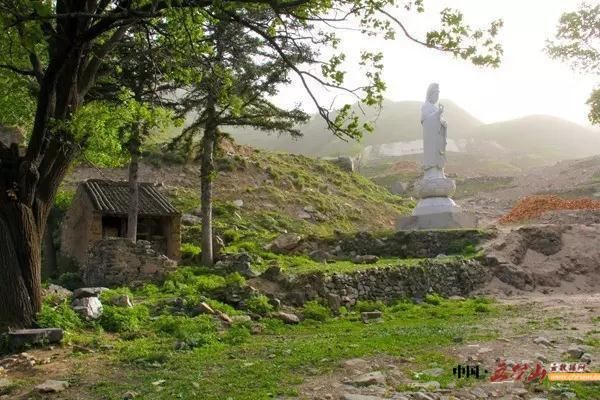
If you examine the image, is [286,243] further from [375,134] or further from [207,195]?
[375,134]

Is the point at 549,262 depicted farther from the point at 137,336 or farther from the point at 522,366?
the point at 137,336

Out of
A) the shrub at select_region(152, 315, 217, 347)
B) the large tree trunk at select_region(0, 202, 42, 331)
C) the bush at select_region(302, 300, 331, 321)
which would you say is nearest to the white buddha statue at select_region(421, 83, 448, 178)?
the bush at select_region(302, 300, 331, 321)

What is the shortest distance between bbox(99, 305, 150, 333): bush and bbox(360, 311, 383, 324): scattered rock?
13.6 ft

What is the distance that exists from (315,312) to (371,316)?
1139 mm

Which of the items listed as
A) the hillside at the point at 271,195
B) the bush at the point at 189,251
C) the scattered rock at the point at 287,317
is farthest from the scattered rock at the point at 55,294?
the hillside at the point at 271,195

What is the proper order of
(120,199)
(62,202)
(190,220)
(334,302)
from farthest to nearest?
(62,202), (190,220), (120,199), (334,302)

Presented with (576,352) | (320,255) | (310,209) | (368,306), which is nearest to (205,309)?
(368,306)

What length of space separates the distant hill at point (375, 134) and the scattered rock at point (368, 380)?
244ft

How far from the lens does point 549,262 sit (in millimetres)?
16203

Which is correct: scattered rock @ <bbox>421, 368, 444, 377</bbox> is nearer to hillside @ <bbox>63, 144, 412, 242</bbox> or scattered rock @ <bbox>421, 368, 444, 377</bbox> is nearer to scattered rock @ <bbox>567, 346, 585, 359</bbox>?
scattered rock @ <bbox>567, 346, 585, 359</bbox>

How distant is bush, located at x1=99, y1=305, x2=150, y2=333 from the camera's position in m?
9.40

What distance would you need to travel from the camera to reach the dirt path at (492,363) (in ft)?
19.2

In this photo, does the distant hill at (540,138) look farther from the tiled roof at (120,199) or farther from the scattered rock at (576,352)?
the scattered rock at (576,352)

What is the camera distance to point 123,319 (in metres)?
9.57
